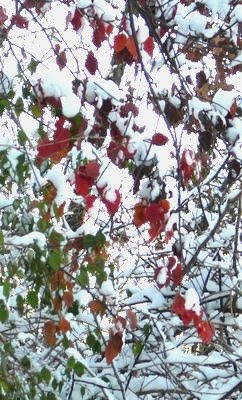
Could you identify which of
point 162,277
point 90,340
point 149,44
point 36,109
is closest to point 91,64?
point 149,44

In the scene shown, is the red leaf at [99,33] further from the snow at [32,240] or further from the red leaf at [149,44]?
the snow at [32,240]

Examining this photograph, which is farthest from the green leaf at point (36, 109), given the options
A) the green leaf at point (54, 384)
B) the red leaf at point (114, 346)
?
the green leaf at point (54, 384)

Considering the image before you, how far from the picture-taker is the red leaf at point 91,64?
2.17 metres

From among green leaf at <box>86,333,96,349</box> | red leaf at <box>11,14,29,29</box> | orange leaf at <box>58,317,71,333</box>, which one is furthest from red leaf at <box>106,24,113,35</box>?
green leaf at <box>86,333,96,349</box>

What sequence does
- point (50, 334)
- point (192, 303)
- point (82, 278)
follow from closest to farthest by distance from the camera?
1. point (82, 278)
2. point (192, 303)
3. point (50, 334)

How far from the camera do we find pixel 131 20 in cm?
194

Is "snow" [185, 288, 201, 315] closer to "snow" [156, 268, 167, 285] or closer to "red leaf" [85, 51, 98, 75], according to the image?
"snow" [156, 268, 167, 285]

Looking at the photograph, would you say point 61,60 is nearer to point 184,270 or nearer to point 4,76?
point 4,76

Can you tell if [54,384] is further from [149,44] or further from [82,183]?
[149,44]

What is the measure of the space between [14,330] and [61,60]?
4.18ft

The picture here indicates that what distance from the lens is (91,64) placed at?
85.4 inches

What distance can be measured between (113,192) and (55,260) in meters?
0.33

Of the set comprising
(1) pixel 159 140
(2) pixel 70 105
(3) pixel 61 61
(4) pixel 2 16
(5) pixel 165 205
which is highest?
(4) pixel 2 16

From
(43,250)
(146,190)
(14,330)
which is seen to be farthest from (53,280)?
(14,330)
